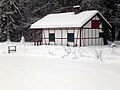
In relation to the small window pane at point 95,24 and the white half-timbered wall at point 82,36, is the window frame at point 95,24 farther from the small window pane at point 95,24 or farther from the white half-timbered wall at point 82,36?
the white half-timbered wall at point 82,36

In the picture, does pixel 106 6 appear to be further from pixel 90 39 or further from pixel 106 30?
pixel 90 39

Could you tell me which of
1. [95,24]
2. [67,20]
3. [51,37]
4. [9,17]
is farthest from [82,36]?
[9,17]

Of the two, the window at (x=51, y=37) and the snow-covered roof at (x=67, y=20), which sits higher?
the snow-covered roof at (x=67, y=20)

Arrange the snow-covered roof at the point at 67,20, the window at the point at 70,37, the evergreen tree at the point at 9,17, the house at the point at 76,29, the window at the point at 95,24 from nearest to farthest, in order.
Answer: the snow-covered roof at the point at 67,20 → the house at the point at 76,29 → the window at the point at 70,37 → the window at the point at 95,24 → the evergreen tree at the point at 9,17

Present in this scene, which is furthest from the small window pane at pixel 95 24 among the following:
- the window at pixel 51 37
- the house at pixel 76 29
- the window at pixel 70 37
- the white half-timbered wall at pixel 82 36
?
the window at pixel 51 37

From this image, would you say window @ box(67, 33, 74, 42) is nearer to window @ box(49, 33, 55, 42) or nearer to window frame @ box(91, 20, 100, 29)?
window @ box(49, 33, 55, 42)

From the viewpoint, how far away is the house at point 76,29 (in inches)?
1403

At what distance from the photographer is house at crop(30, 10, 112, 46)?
3562 centimetres

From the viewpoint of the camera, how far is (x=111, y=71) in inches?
632

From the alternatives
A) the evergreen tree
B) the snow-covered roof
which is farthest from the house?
the evergreen tree

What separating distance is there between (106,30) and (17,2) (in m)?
22.4

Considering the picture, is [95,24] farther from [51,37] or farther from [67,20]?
[51,37]

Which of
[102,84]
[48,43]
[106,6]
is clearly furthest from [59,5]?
[102,84]

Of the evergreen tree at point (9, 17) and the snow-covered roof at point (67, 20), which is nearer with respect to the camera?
the snow-covered roof at point (67, 20)
